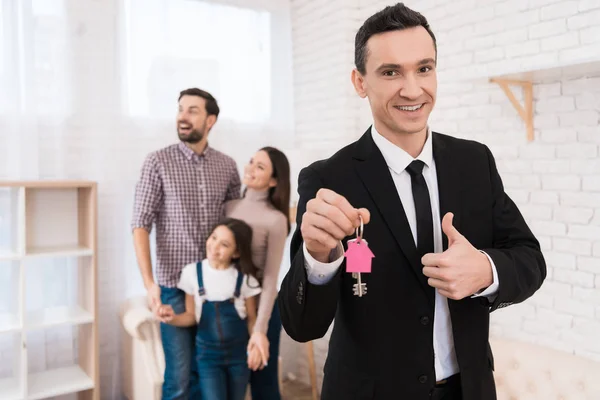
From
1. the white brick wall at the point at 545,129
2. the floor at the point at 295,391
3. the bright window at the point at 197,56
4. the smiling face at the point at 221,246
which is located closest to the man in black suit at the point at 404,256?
the white brick wall at the point at 545,129

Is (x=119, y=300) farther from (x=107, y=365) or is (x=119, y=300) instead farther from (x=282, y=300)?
(x=282, y=300)

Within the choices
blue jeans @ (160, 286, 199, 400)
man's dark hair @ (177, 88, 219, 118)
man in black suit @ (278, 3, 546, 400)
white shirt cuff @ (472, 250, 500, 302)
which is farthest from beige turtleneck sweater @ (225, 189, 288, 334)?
white shirt cuff @ (472, 250, 500, 302)

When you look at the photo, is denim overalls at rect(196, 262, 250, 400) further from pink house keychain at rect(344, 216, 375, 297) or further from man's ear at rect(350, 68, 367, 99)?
pink house keychain at rect(344, 216, 375, 297)

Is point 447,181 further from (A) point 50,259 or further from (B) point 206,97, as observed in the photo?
(A) point 50,259

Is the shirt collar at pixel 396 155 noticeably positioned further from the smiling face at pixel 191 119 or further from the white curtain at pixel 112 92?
the white curtain at pixel 112 92

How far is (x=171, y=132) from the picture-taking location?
140 inches

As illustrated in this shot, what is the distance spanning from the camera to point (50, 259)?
3.14 m

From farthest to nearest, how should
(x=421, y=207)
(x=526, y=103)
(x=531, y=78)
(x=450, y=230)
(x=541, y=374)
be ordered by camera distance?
(x=526, y=103) < (x=531, y=78) < (x=541, y=374) < (x=421, y=207) < (x=450, y=230)

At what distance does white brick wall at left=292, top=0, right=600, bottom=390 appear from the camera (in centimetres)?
246

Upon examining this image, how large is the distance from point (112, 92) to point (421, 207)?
2.62 m

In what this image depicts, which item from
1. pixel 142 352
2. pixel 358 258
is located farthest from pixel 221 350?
pixel 358 258

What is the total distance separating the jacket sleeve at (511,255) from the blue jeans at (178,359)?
203cm

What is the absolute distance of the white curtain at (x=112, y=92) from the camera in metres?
3.05

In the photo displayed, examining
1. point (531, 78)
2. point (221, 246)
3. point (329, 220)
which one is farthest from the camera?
point (221, 246)
